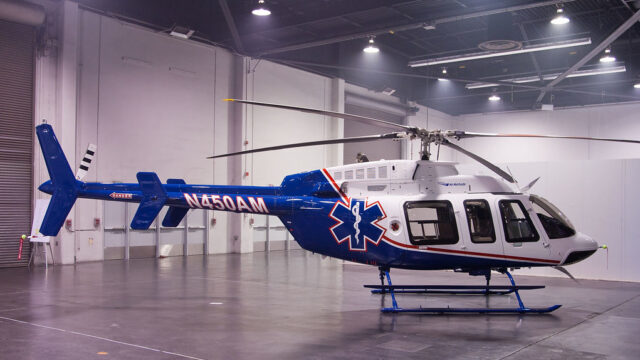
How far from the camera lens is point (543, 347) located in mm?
6641

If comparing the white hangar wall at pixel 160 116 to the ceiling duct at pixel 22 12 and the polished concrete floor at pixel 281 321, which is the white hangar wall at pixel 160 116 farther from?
the polished concrete floor at pixel 281 321

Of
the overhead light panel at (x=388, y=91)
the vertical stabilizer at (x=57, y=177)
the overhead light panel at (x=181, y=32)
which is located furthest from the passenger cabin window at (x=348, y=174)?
the overhead light panel at (x=388, y=91)

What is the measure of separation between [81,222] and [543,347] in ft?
42.7

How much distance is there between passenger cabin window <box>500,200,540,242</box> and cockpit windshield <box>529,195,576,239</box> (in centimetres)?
21

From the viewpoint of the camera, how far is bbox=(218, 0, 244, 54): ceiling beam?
52.3 ft

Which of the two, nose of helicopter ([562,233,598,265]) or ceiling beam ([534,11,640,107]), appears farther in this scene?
ceiling beam ([534,11,640,107])

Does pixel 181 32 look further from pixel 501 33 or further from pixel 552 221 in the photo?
pixel 552 221

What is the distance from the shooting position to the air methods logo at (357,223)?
8750mm

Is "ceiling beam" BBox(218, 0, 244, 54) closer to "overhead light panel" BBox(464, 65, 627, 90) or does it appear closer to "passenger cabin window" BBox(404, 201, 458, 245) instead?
"passenger cabin window" BBox(404, 201, 458, 245)

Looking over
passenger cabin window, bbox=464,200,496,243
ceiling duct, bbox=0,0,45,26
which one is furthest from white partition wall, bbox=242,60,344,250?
passenger cabin window, bbox=464,200,496,243

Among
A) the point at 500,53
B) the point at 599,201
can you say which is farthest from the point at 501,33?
the point at 599,201

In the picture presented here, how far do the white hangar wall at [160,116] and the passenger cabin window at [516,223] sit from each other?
11.4m

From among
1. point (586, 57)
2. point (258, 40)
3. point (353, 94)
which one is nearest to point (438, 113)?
point (353, 94)

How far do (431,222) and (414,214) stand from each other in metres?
0.29
